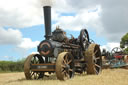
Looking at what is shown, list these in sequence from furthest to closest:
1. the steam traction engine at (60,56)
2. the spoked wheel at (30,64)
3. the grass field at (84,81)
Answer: the spoked wheel at (30,64), the steam traction engine at (60,56), the grass field at (84,81)

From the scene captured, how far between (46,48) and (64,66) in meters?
1.29

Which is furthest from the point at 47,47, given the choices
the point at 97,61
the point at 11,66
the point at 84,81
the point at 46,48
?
the point at 11,66

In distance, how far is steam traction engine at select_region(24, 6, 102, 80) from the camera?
9.34m

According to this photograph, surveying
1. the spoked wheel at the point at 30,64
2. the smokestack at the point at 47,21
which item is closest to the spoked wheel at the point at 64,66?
the smokestack at the point at 47,21

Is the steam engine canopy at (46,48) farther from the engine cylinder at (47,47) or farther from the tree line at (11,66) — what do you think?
the tree line at (11,66)

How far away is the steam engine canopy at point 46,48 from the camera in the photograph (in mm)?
9742

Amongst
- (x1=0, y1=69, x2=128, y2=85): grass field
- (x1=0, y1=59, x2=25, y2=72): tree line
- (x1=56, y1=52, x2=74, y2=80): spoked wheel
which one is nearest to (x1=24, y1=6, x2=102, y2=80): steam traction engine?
(x1=56, y1=52, x2=74, y2=80): spoked wheel

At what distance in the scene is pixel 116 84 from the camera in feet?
26.0

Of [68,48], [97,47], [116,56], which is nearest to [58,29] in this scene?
[68,48]

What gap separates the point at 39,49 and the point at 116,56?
32.2 ft

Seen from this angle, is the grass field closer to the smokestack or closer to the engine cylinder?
the engine cylinder

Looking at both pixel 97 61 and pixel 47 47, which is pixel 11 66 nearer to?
pixel 97 61

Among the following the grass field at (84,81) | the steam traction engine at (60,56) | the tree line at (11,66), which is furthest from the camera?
A: the tree line at (11,66)

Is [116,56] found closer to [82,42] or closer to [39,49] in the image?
[82,42]
